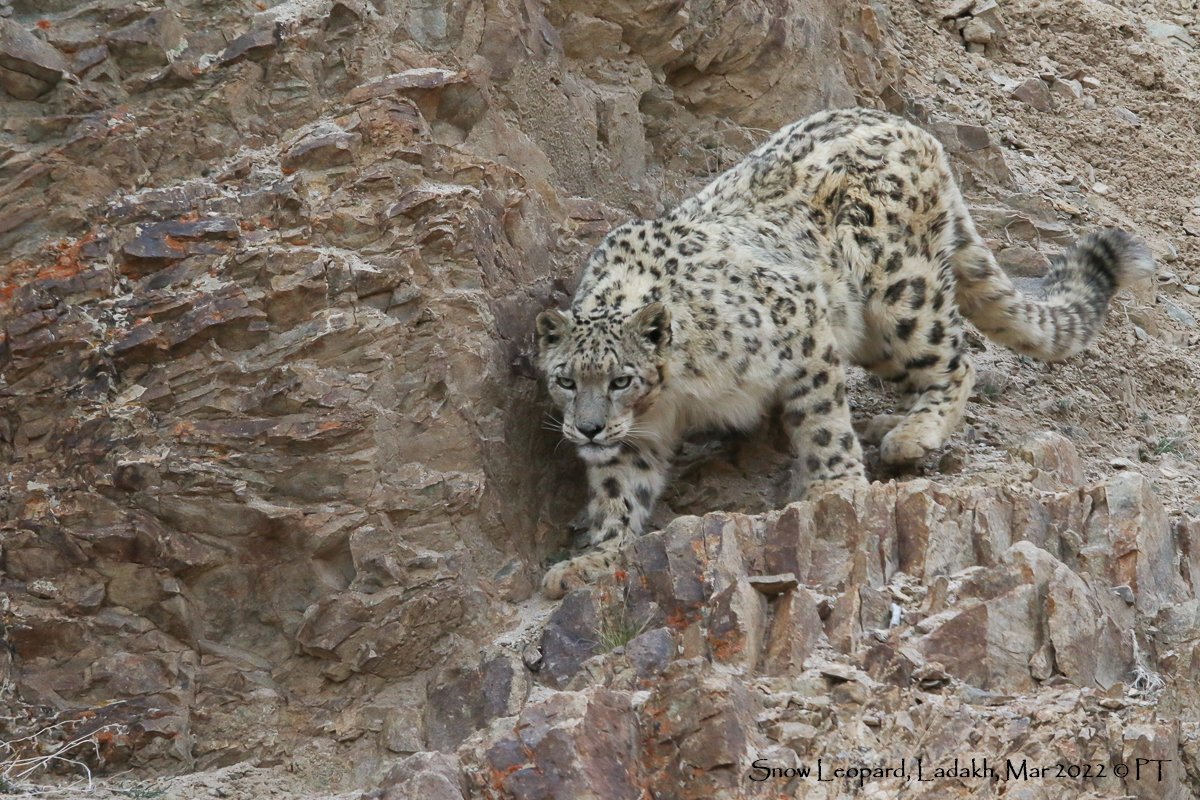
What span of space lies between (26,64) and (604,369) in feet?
12.1

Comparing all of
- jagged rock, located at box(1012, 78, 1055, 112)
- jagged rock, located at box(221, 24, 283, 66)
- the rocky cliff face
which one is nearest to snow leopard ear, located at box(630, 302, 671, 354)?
the rocky cliff face

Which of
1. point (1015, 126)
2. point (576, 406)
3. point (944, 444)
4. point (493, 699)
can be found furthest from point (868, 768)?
point (1015, 126)

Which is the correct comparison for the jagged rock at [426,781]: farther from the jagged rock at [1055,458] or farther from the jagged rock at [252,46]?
the jagged rock at [252,46]

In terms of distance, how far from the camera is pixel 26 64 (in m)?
8.97

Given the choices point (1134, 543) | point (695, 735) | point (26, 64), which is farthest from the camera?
point (26, 64)

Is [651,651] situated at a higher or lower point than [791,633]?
lower

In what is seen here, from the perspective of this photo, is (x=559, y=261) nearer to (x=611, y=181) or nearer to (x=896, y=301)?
(x=611, y=181)

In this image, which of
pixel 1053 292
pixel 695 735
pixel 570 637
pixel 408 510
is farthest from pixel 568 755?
pixel 1053 292

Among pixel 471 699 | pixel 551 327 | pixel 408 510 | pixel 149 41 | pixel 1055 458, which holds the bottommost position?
pixel 471 699

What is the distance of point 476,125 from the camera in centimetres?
1028

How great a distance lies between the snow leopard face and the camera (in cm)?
920

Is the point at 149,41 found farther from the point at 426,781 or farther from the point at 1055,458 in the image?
the point at 1055,458

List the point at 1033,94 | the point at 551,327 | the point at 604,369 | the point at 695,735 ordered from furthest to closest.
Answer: the point at 1033,94 → the point at 551,327 → the point at 604,369 → the point at 695,735

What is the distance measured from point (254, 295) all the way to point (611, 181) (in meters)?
3.47
